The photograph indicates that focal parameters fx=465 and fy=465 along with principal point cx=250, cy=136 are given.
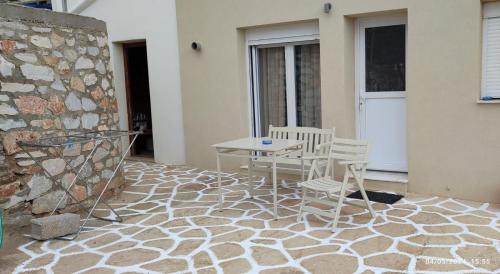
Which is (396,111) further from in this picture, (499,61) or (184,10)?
(184,10)

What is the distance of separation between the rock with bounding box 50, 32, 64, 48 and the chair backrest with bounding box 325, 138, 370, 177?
10.6ft

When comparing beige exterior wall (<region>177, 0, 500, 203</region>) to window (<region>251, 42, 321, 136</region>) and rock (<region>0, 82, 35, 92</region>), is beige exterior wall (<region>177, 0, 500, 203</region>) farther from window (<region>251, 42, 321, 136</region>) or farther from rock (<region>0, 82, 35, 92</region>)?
rock (<region>0, 82, 35, 92</region>)

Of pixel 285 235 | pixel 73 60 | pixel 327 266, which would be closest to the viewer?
pixel 327 266

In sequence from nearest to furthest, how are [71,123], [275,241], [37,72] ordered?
[275,241] < [37,72] < [71,123]

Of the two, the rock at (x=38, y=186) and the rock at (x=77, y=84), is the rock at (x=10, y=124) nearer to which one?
the rock at (x=38, y=186)

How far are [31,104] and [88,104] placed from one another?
0.87 metres

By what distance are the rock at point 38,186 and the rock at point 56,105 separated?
736 mm

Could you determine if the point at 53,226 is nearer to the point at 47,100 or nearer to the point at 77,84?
the point at 47,100

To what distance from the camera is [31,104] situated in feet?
15.6

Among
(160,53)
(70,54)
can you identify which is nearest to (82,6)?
(160,53)

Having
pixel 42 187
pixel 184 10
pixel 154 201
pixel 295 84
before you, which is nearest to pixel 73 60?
pixel 42 187

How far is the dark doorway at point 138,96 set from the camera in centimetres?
866

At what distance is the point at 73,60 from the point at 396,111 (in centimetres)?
393

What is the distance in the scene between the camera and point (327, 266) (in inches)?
142
